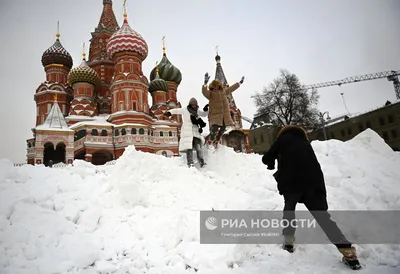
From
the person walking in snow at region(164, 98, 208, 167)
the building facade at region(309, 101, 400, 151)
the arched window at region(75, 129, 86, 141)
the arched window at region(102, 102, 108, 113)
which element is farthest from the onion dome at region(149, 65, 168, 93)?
the person walking in snow at region(164, 98, 208, 167)

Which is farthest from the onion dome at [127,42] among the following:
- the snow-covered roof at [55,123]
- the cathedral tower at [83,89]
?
the snow-covered roof at [55,123]

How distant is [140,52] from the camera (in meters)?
28.3

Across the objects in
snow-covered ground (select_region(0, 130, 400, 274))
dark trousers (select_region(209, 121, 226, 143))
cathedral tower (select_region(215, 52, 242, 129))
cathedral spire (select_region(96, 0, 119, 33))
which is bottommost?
snow-covered ground (select_region(0, 130, 400, 274))

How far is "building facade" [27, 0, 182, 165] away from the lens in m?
23.3

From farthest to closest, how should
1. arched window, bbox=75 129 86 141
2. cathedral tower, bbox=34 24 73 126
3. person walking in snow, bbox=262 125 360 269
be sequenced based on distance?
cathedral tower, bbox=34 24 73 126
arched window, bbox=75 129 86 141
person walking in snow, bbox=262 125 360 269

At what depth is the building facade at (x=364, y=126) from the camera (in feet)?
107

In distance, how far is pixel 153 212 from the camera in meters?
4.28

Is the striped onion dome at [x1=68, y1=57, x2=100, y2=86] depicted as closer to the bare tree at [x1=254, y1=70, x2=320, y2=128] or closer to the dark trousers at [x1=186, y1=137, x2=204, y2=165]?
the bare tree at [x1=254, y1=70, x2=320, y2=128]

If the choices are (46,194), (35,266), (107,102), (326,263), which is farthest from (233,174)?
(107,102)

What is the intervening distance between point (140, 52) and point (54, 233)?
27.3 m

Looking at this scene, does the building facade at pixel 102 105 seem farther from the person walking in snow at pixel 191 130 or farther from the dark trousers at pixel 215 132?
the person walking in snow at pixel 191 130

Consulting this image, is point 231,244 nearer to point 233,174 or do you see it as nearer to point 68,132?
point 233,174

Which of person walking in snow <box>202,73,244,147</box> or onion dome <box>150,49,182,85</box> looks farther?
onion dome <box>150,49,182,85</box>

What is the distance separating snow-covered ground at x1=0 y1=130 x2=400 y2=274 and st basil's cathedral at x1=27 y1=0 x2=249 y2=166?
62.1 feet
